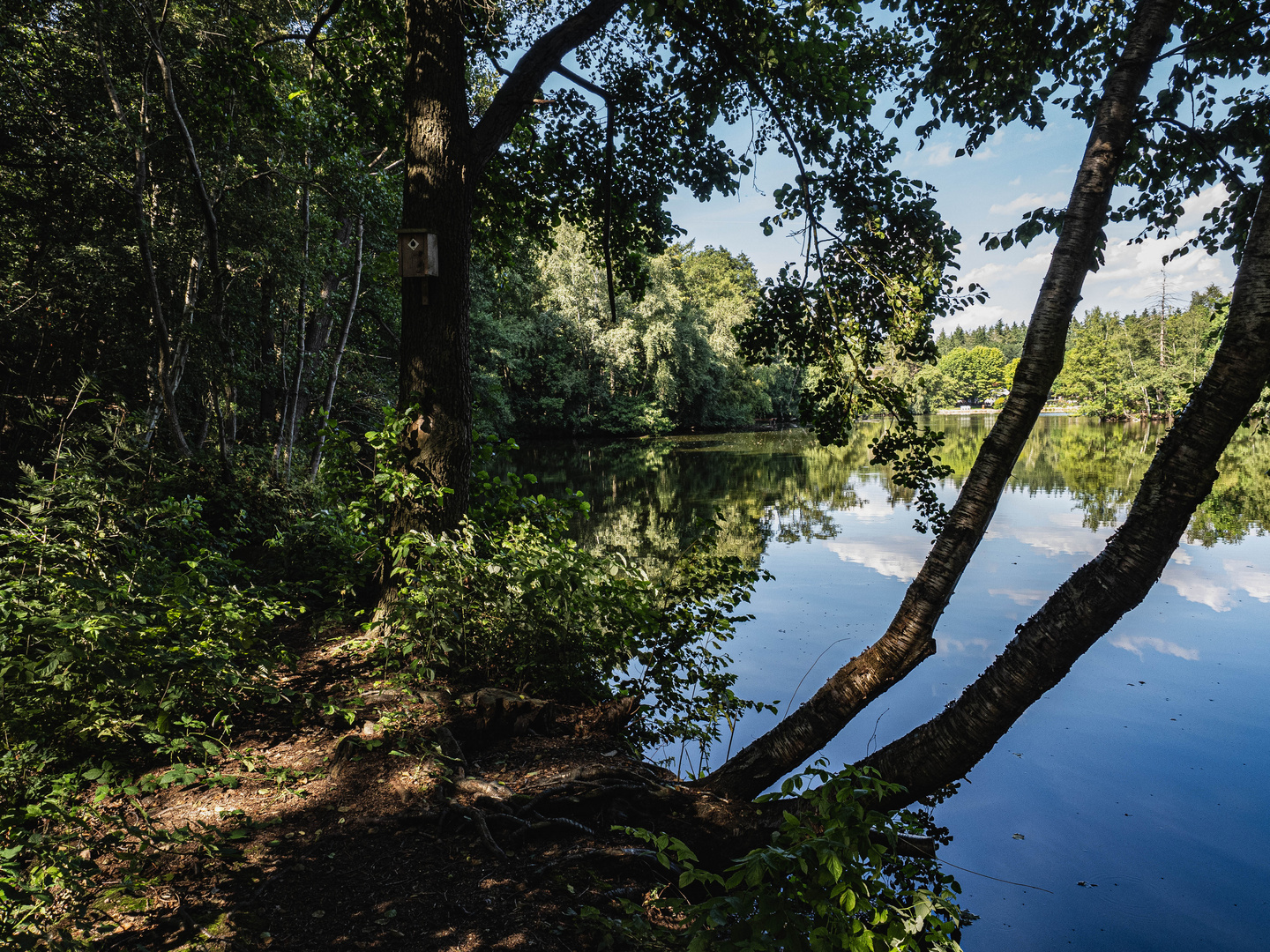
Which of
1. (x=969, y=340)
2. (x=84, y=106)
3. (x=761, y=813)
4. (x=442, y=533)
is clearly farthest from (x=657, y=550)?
(x=969, y=340)

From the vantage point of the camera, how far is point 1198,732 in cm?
563

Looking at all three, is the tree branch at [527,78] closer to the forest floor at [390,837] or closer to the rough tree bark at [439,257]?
the rough tree bark at [439,257]

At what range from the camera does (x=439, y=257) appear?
3914 mm

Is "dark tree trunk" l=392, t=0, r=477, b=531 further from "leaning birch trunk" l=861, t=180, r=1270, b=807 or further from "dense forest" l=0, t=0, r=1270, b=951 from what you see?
"leaning birch trunk" l=861, t=180, r=1270, b=807

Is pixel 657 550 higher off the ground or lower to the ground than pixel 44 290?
lower

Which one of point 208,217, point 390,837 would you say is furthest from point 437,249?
point 208,217

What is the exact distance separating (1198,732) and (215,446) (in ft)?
36.8

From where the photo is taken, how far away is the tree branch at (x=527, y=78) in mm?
4066

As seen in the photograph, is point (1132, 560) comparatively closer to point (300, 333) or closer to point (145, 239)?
point (145, 239)

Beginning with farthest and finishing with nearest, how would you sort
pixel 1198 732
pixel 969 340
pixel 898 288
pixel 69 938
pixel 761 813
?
pixel 969 340
pixel 1198 732
pixel 898 288
pixel 761 813
pixel 69 938

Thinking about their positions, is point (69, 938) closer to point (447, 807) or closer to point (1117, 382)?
point (447, 807)

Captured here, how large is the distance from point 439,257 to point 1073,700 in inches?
291

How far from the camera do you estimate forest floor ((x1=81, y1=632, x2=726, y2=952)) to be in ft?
6.20

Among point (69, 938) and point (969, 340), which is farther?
point (969, 340)
